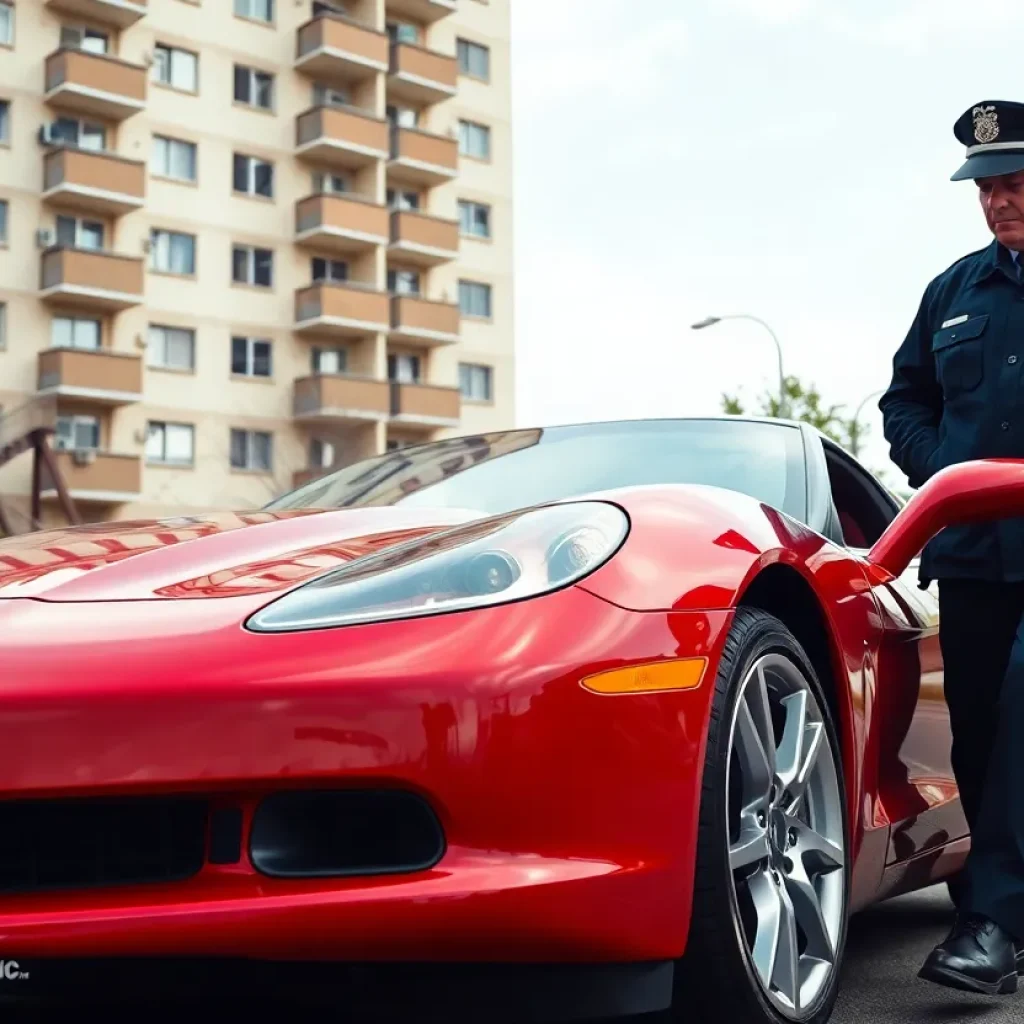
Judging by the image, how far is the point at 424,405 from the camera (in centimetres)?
3778

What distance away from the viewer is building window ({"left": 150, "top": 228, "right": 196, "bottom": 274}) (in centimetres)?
3438

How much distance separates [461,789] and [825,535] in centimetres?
143

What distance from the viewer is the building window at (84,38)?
1313 inches

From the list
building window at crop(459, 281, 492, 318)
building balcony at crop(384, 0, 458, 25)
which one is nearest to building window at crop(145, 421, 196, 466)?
building window at crop(459, 281, 492, 318)

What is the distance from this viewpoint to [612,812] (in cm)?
234

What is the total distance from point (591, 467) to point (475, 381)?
→ 3672 cm

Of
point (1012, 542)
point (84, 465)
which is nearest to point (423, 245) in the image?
point (84, 465)

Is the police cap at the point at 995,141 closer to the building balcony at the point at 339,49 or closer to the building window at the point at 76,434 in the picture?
the building window at the point at 76,434

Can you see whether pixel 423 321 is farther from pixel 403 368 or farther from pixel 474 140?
pixel 474 140

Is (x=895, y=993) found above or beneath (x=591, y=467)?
beneath

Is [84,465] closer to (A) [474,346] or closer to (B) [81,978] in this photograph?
(A) [474,346]

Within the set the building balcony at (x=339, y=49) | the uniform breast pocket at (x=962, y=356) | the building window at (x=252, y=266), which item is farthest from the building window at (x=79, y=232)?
the uniform breast pocket at (x=962, y=356)

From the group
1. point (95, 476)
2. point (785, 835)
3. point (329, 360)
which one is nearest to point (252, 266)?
point (329, 360)

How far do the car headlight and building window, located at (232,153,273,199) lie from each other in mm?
34370
